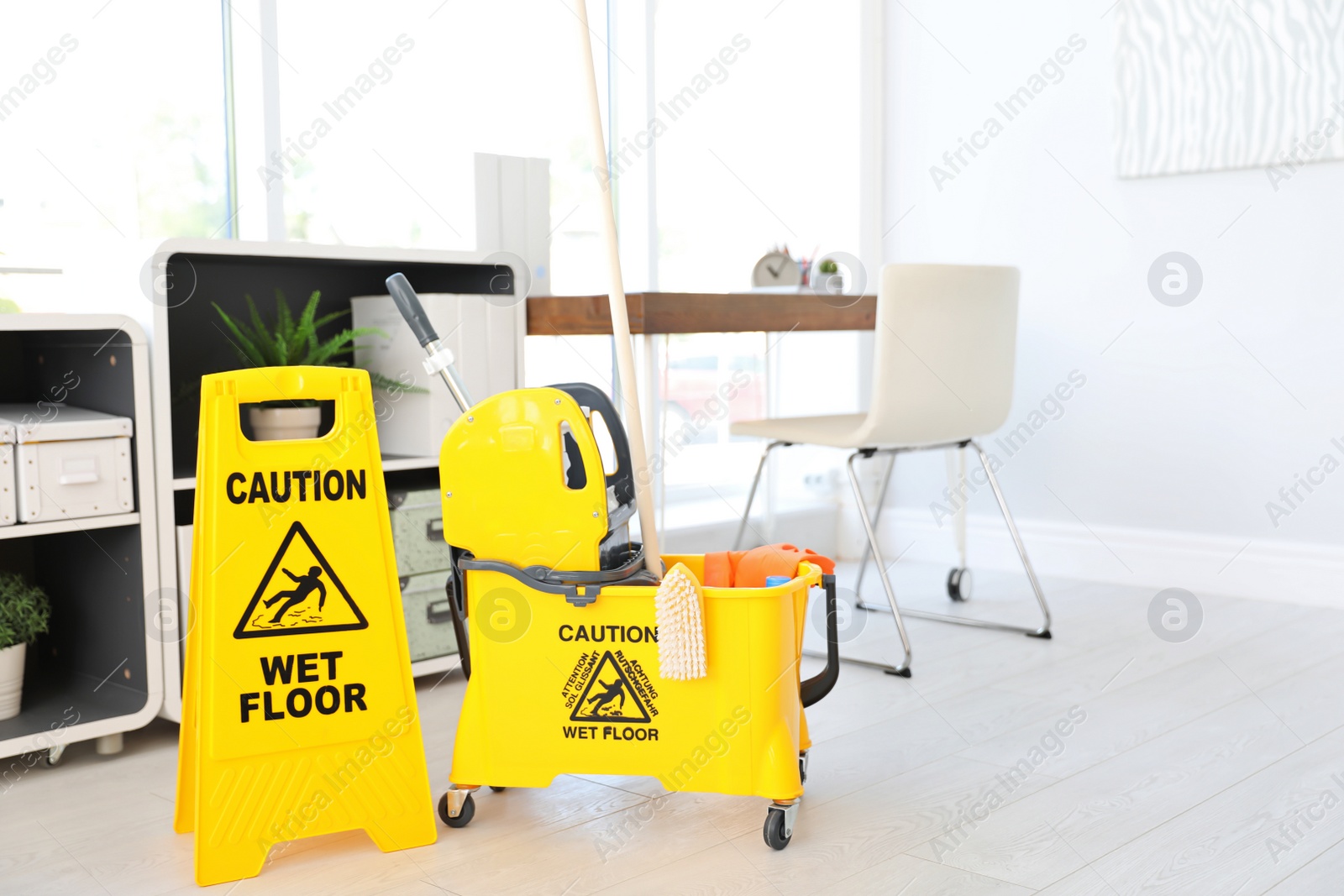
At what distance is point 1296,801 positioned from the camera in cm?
169

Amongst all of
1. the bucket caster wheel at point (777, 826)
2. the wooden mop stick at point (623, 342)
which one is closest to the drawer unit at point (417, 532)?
the wooden mop stick at point (623, 342)

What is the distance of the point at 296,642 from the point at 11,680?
2.18ft

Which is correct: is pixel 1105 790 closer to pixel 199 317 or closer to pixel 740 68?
pixel 199 317

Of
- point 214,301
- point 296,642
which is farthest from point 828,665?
point 214,301

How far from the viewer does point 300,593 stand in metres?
1.57

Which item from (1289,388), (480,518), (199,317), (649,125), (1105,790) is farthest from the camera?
(649,125)

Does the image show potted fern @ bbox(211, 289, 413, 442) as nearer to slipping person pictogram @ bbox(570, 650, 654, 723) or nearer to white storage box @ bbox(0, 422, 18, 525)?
white storage box @ bbox(0, 422, 18, 525)

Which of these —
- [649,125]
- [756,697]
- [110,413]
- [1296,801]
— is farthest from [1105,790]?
[649,125]

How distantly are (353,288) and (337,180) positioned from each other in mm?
244

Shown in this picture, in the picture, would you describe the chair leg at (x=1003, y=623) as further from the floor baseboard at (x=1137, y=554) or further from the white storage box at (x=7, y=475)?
the white storage box at (x=7, y=475)

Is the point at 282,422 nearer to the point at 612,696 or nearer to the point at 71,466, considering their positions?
the point at 71,466

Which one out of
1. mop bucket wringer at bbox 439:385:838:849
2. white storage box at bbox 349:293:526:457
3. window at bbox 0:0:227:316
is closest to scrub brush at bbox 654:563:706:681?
mop bucket wringer at bbox 439:385:838:849

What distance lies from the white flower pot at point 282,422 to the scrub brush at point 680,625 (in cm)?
88

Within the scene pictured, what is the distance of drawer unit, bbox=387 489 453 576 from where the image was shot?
2.27 metres
